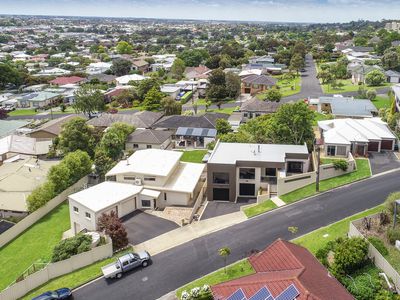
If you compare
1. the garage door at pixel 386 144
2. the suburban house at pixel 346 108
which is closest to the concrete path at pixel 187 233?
the garage door at pixel 386 144

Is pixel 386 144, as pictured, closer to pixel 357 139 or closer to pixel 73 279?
pixel 357 139

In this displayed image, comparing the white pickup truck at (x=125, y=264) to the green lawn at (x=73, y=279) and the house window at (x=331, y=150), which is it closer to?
the green lawn at (x=73, y=279)

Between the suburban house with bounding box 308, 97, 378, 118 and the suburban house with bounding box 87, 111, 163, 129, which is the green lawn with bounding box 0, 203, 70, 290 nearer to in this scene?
the suburban house with bounding box 87, 111, 163, 129

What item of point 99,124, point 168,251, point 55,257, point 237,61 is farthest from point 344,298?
point 237,61

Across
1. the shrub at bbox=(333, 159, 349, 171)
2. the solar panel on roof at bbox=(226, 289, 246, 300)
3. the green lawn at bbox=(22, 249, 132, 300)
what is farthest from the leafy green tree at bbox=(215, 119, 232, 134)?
the solar panel on roof at bbox=(226, 289, 246, 300)

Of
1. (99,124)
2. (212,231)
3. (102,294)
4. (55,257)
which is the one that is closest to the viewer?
(102,294)

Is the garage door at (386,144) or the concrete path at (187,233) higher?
the garage door at (386,144)

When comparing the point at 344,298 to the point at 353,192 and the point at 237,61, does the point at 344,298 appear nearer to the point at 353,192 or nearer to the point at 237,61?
the point at 353,192
